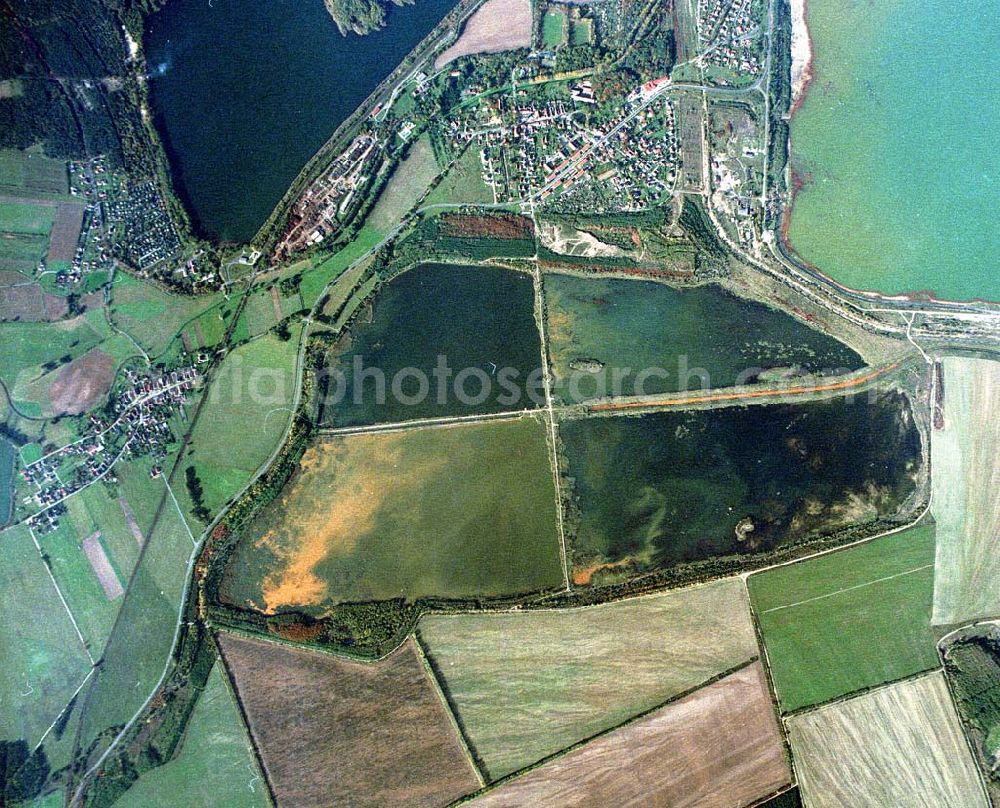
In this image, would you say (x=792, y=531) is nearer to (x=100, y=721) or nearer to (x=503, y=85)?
(x=503, y=85)

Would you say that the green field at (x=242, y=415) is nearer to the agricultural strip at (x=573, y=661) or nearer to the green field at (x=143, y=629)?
the green field at (x=143, y=629)

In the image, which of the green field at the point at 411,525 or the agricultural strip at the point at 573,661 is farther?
the green field at the point at 411,525

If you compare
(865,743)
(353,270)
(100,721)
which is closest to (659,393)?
(353,270)

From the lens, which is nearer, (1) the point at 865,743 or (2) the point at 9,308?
(1) the point at 865,743

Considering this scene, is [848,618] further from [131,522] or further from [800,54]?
[131,522]

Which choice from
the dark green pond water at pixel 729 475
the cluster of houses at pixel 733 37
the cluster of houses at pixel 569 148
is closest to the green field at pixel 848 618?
the dark green pond water at pixel 729 475

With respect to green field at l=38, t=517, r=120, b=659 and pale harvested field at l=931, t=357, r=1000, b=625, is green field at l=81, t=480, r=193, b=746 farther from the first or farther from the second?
pale harvested field at l=931, t=357, r=1000, b=625
